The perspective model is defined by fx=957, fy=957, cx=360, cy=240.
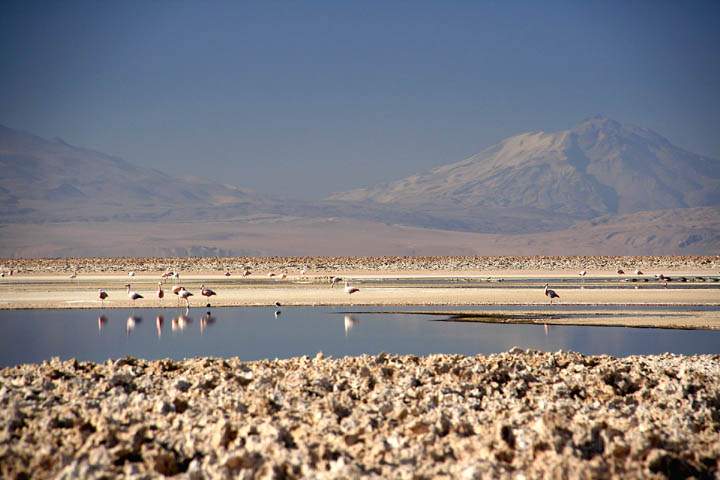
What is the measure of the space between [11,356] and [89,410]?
1151cm

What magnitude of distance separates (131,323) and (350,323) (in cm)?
640

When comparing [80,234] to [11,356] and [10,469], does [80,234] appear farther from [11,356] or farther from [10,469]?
[10,469]

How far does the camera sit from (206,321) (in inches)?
1112

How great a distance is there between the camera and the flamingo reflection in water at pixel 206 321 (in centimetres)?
2642

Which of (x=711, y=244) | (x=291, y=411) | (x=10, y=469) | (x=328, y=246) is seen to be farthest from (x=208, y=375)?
(x=711, y=244)

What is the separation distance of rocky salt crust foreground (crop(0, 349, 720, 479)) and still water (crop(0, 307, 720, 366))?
24.2 feet

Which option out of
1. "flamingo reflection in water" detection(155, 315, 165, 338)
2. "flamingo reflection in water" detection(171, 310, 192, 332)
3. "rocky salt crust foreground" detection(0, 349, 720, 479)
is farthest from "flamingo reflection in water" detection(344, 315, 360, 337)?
"rocky salt crust foreground" detection(0, 349, 720, 479)

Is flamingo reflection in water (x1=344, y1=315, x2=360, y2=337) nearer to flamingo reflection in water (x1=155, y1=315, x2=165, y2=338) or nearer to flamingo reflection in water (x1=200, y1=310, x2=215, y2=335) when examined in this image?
flamingo reflection in water (x1=200, y1=310, x2=215, y2=335)

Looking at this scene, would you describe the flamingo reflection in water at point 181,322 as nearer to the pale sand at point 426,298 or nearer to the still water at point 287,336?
the still water at point 287,336

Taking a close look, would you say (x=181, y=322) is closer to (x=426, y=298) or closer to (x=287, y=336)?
(x=287, y=336)

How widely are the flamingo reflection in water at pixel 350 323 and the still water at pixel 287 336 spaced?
0.09 feet

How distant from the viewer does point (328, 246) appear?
533 ft

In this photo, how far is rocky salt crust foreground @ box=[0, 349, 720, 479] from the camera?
8547 millimetres

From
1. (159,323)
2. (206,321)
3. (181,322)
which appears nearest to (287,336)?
(206,321)
